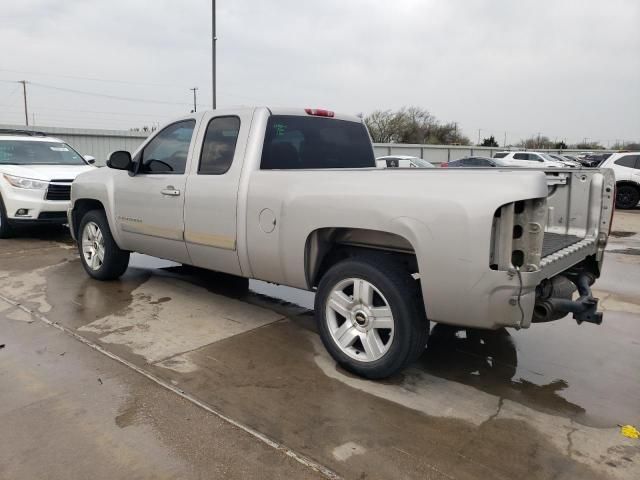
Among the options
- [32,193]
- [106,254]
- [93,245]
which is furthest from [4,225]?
[106,254]

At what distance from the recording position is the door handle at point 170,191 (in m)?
4.80

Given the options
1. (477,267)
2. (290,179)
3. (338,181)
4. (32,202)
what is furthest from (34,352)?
(32,202)

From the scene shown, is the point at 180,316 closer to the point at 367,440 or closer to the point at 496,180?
the point at 367,440

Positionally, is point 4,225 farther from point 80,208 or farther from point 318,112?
point 318,112

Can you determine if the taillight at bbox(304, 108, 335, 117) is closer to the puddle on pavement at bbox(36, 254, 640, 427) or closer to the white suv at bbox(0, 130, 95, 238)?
the puddle on pavement at bbox(36, 254, 640, 427)

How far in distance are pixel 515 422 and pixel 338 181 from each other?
1.87m

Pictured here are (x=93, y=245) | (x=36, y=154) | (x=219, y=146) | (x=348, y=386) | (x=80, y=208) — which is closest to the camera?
(x=348, y=386)

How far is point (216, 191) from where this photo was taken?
441 cm

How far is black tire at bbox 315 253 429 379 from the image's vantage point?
330 centimetres

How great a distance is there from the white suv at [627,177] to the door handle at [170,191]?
49.6 feet

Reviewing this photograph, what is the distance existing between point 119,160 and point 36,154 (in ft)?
18.7

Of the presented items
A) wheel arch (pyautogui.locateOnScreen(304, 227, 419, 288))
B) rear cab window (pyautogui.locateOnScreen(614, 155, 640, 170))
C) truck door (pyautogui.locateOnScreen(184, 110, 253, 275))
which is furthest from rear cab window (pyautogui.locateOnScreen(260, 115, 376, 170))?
rear cab window (pyautogui.locateOnScreen(614, 155, 640, 170))

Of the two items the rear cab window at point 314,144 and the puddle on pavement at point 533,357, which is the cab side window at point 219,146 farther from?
the puddle on pavement at point 533,357

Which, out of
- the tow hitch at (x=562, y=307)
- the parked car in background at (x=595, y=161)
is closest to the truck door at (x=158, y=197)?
the tow hitch at (x=562, y=307)
